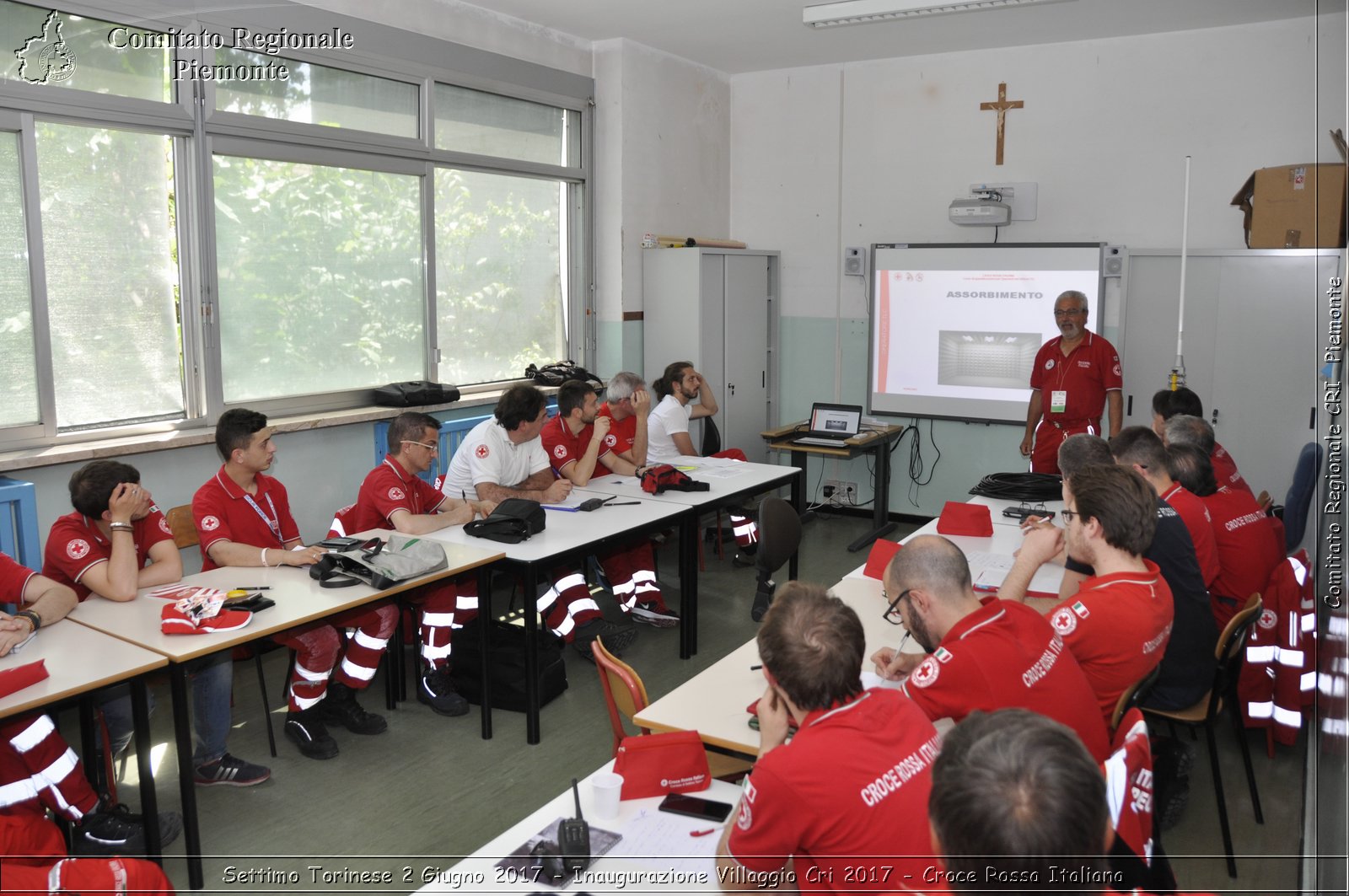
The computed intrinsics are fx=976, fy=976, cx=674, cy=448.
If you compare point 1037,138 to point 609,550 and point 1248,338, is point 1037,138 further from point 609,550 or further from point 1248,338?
point 609,550

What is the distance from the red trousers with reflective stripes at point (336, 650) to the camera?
391 cm

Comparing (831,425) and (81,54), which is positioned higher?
(81,54)

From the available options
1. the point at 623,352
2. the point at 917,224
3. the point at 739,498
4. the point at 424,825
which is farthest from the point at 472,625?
the point at 917,224

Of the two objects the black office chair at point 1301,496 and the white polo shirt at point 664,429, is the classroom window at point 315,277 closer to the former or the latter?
the white polo shirt at point 664,429

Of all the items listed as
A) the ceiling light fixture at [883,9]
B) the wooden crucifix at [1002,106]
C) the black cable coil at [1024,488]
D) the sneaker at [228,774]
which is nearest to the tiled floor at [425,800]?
the sneaker at [228,774]

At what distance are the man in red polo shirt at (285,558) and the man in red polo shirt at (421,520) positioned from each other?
0.24 metres

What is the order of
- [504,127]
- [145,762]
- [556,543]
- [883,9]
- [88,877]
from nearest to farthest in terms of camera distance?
[88,877] < [145,762] < [556,543] < [883,9] < [504,127]

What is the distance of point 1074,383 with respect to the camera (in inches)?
248

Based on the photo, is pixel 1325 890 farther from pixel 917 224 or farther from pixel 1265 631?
pixel 917 224

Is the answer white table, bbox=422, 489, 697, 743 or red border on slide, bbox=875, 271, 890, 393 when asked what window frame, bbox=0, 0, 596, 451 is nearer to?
white table, bbox=422, 489, 697, 743

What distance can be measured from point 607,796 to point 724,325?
19.7 ft

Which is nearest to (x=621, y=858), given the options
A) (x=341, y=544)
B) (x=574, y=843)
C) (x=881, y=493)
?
(x=574, y=843)

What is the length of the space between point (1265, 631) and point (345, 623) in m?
3.73

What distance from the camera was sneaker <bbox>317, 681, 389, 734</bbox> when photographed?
4156mm
